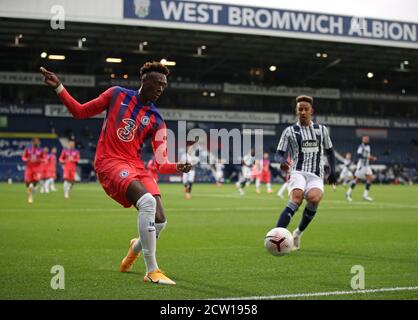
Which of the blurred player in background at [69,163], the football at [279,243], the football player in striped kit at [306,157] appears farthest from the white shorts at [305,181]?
the blurred player in background at [69,163]

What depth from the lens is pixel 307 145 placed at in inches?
408

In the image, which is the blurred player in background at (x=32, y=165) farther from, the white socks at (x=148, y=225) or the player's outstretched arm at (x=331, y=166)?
the white socks at (x=148, y=225)

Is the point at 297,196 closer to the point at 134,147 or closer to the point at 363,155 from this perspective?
the point at 134,147

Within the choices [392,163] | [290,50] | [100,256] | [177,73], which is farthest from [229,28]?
[100,256]

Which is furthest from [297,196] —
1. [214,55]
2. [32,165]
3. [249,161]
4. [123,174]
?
[214,55]

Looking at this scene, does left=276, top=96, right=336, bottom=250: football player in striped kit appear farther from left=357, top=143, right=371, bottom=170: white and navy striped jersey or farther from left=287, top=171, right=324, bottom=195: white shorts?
left=357, top=143, right=371, bottom=170: white and navy striped jersey

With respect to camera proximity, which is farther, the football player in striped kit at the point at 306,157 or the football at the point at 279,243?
the football player in striped kit at the point at 306,157

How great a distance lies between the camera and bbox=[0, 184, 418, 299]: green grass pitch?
651 centimetres

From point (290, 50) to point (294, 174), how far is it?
37747mm

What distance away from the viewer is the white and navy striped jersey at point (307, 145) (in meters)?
10.4

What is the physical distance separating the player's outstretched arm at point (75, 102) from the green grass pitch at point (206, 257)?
1.82 m

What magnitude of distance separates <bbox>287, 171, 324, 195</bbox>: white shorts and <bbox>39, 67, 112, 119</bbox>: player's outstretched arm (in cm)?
400
